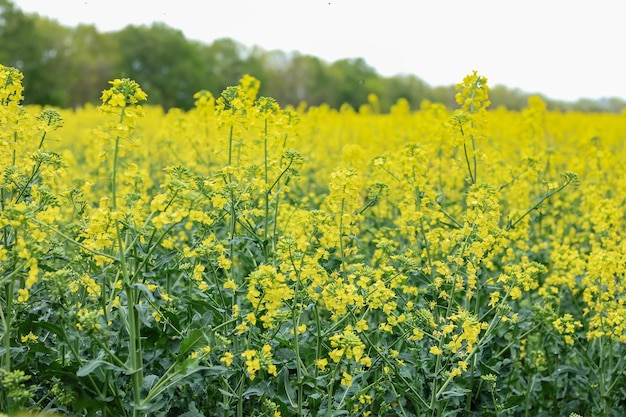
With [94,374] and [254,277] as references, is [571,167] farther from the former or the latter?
[94,374]

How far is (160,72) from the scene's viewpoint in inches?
1613

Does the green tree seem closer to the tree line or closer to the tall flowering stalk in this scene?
the tree line

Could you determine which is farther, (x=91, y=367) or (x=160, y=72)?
(x=160, y=72)

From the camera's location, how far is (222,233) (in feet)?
14.9

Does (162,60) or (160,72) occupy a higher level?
(162,60)

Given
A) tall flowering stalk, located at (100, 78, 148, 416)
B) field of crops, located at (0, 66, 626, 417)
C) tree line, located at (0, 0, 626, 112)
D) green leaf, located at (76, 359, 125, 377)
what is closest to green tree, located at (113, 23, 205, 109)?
tree line, located at (0, 0, 626, 112)

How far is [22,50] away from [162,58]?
9.08 meters

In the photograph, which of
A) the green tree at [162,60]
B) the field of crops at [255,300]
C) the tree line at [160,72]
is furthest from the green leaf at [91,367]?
the green tree at [162,60]

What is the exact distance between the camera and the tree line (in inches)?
1335

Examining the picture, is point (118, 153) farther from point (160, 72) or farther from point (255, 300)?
point (160, 72)

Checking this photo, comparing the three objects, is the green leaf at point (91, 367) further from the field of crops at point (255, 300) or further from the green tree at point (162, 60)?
the green tree at point (162, 60)

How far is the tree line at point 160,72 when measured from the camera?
3391 centimetres

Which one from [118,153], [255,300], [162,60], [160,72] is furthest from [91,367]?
[162,60]

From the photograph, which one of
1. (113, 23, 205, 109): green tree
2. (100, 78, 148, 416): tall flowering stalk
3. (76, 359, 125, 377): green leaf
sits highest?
(113, 23, 205, 109): green tree
